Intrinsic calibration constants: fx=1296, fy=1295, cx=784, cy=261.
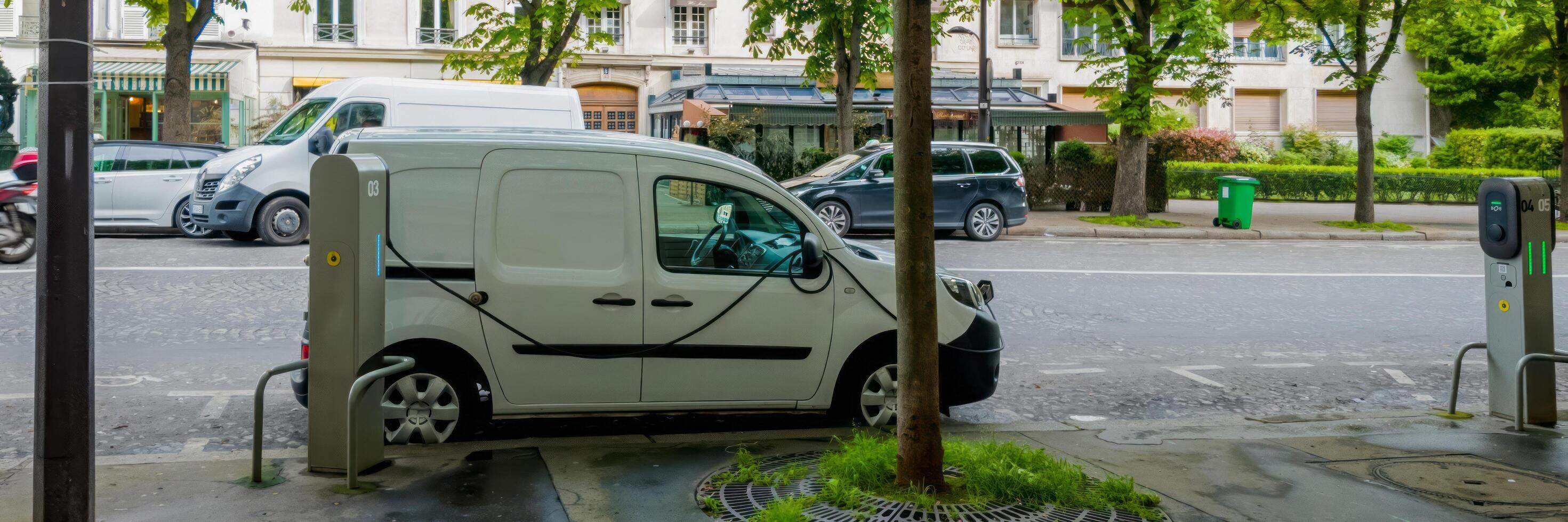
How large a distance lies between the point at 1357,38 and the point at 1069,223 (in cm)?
589

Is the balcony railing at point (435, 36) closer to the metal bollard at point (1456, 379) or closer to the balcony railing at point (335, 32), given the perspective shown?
the balcony railing at point (335, 32)

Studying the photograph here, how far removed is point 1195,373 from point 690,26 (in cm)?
3375

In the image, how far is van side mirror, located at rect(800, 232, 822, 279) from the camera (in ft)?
20.0

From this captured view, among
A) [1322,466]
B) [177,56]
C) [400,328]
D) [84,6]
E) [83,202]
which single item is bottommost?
[1322,466]

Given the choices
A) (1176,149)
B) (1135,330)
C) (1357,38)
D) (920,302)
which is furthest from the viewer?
(1176,149)

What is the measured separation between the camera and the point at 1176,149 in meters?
28.8

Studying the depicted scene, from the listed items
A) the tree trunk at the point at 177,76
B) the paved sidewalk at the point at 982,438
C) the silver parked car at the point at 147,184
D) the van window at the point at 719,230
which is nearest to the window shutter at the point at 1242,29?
the tree trunk at the point at 177,76

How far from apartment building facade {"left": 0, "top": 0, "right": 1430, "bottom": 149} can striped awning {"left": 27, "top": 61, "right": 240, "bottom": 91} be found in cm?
5

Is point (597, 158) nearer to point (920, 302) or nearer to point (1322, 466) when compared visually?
point (920, 302)

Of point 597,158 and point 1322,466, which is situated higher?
point 597,158

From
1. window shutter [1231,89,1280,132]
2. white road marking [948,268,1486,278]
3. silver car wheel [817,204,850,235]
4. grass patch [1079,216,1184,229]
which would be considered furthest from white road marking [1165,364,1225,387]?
window shutter [1231,89,1280,132]

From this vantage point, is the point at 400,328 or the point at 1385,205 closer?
the point at 400,328

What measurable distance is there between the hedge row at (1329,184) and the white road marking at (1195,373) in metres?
24.5

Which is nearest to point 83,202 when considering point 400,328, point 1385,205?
point 400,328
